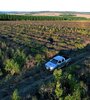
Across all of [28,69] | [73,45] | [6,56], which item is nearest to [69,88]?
[28,69]

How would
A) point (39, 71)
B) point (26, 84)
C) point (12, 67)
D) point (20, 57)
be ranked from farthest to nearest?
point (20, 57)
point (39, 71)
point (12, 67)
point (26, 84)

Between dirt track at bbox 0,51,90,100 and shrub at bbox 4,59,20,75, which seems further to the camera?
shrub at bbox 4,59,20,75

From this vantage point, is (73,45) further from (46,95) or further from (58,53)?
(46,95)

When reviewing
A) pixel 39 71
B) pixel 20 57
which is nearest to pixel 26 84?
pixel 39 71

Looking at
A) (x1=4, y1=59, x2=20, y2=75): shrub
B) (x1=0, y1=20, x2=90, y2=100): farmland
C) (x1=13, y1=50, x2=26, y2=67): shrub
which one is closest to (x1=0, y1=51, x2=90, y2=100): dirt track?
(x1=0, y1=20, x2=90, y2=100): farmland

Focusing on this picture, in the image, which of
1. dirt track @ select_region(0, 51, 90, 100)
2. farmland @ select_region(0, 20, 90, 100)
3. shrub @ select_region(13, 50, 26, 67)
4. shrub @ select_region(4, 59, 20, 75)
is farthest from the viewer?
shrub @ select_region(13, 50, 26, 67)

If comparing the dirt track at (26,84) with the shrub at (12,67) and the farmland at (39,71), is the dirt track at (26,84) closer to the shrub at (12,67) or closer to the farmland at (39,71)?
the farmland at (39,71)

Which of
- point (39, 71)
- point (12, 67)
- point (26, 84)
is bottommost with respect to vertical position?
point (39, 71)

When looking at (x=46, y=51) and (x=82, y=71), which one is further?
(x=46, y=51)

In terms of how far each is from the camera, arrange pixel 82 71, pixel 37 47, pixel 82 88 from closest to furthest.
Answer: pixel 82 88 → pixel 82 71 → pixel 37 47

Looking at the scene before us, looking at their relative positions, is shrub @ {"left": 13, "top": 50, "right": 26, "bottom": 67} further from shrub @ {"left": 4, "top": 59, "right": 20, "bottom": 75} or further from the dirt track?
the dirt track

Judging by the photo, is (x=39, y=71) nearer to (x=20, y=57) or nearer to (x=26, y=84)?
(x=20, y=57)
